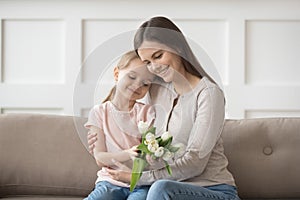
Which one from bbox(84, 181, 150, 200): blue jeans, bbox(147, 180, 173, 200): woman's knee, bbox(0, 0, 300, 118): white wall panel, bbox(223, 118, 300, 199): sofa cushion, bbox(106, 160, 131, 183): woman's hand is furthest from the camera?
bbox(0, 0, 300, 118): white wall panel

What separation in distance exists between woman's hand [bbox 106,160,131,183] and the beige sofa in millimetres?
354

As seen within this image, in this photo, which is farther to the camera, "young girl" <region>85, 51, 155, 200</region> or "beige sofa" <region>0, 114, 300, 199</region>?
"beige sofa" <region>0, 114, 300, 199</region>

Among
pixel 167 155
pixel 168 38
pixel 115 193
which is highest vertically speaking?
pixel 168 38

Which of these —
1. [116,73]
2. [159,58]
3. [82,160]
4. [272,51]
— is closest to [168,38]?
[159,58]

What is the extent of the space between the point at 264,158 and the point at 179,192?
607 millimetres

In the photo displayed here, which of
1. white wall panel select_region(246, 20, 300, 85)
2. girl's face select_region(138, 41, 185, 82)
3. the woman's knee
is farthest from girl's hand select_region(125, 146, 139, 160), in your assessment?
white wall panel select_region(246, 20, 300, 85)

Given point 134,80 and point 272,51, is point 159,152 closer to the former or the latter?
point 134,80

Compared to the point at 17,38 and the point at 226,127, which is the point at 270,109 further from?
the point at 17,38

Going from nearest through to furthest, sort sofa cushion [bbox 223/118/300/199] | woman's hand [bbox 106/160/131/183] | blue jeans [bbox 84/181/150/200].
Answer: woman's hand [bbox 106/160/131/183], blue jeans [bbox 84/181/150/200], sofa cushion [bbox 223/118/300/199]

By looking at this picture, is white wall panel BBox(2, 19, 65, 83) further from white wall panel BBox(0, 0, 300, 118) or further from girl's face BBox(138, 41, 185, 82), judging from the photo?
girl's face BBox(138, 41, 185, 82)

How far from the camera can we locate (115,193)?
1.86m

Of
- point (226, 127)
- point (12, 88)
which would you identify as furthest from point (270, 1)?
point (12, 88)

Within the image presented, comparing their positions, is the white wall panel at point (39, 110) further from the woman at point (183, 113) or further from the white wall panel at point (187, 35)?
the woman at point (183, 113)

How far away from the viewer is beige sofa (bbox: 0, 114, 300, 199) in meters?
2.14
